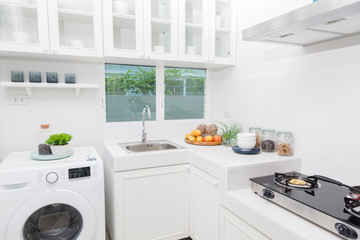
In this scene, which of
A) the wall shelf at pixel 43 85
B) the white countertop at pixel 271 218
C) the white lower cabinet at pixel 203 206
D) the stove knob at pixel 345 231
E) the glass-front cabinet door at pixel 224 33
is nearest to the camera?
the stove knob at pixel 345 231

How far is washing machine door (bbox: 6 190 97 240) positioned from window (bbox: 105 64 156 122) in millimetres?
933

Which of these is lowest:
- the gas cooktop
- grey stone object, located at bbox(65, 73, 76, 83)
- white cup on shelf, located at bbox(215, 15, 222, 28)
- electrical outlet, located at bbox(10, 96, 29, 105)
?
the gas cooktop

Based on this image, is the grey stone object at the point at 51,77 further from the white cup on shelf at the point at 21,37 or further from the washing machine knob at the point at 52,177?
the washing machine knob at the point at 52,177

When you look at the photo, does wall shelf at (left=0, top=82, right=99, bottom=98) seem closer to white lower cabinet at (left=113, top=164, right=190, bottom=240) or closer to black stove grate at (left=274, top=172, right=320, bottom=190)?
white lower cabinet at (left=113, top=164, right=190, bottom=240)

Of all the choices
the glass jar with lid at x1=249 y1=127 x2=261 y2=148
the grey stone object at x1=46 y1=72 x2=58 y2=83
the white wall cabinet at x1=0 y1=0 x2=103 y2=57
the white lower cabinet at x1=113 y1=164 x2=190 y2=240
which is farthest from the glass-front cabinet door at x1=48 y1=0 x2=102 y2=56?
the glass jar with lid at x1=249 y1=127 x2=261 y2=148

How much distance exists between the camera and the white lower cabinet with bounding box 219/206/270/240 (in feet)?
4.17

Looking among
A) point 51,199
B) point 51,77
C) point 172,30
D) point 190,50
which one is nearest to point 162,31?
point 172,30

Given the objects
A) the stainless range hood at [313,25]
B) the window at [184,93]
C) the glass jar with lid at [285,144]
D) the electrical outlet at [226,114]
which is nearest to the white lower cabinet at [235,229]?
the glass jar with lid at [285,144]

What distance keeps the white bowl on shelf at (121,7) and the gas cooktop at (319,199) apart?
164 cm

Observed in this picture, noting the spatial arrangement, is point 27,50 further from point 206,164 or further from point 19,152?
point 206,164

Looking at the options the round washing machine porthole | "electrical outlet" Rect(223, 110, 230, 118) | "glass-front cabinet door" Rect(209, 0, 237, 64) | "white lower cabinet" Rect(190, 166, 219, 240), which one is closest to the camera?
the round washing machine porthole

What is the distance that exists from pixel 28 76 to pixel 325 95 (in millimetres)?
2308

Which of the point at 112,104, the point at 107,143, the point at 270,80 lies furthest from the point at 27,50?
the point at 270,80

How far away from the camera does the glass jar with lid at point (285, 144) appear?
69.7 inches
